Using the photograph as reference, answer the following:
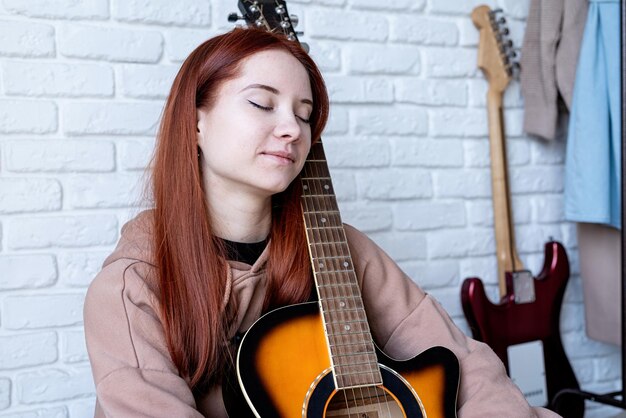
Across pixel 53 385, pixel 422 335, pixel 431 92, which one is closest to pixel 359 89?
pixel 431 92

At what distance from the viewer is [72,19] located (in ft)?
5.36

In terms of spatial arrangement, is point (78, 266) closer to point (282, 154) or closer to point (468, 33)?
point (282, 154)

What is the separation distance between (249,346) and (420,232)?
0.98 m

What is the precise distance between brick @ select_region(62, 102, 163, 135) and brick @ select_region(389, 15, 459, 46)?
682 millimetres

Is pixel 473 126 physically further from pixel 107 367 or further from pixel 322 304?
pixel 107 367

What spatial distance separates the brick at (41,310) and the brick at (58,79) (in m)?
0.43

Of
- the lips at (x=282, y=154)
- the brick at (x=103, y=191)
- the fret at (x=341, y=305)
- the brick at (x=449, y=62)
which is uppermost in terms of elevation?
the brick at (x=449, y=62)

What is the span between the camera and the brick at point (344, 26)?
1.89 meters

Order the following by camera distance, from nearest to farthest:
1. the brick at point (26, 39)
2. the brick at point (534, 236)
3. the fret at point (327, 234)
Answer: the fret at point (327, 234), the brick at point (26, 39), the brick at point (534, 236)

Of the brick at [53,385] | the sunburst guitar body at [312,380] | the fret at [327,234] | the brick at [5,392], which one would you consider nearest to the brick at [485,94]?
the fret at [327,234]

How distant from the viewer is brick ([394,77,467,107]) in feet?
6.66

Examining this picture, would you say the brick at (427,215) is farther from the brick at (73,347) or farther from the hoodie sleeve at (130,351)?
the hoodie sleeve at (130,351)

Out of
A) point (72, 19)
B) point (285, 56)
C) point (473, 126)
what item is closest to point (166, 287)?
point (285, 56)

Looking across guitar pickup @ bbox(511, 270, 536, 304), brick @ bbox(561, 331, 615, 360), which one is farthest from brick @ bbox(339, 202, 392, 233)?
brick @ bbox(561, 331, 615, 360)
